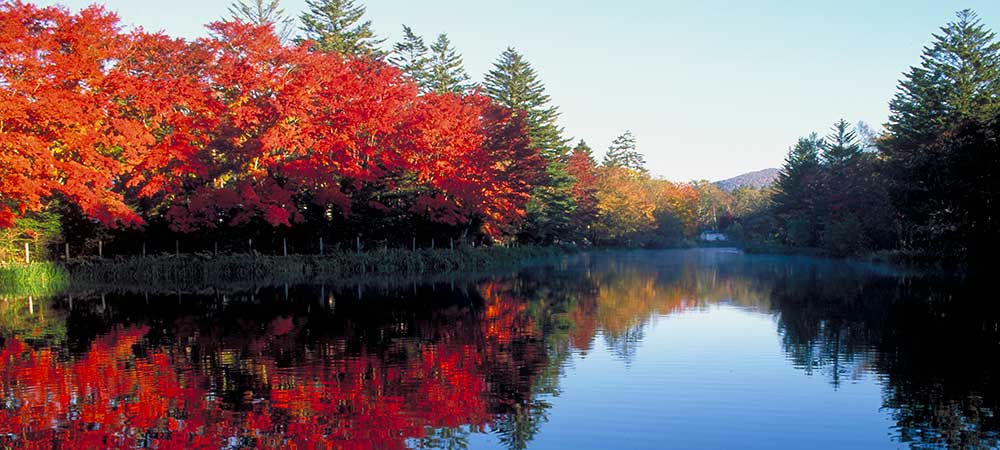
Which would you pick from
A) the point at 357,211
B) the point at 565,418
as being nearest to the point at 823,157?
the point at 357,211

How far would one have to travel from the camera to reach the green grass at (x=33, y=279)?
2483cm

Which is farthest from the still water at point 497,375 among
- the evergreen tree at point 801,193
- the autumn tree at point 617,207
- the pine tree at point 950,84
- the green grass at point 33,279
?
the autumn tree at point 617,207

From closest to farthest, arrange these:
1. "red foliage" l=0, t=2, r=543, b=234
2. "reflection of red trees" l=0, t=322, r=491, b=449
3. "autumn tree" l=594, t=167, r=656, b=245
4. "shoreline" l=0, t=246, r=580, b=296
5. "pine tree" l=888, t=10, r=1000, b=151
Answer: "reflection of red trees" l=0, t=322, r=491, b=449, "red foliage" l=0, t=2, r=543, b=234, "shoreline" l=0, t=246, r=580, b=296, "pine tree" l=888, t=10, r=1000, b=151, "autumn tree" l=594, t=167, r=656, b=245

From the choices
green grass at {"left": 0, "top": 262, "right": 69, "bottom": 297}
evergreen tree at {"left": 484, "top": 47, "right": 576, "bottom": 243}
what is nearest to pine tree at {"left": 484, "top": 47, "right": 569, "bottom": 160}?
evergreen tree at {"left": 484, "top": 47, "right": 576, "bottom": 243}

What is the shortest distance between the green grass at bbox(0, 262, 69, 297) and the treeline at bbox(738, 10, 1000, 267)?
29754mm

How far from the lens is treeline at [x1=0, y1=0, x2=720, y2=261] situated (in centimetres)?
2506

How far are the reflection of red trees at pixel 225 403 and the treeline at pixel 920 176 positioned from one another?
71.9ft

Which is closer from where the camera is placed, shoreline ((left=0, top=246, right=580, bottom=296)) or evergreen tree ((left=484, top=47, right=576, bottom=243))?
shoreline ((left=0, top=246, right=580, bottom=296))

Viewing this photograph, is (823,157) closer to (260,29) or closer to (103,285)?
(260,29)

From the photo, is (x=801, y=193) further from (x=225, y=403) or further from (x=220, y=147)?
(x=225, y=403)

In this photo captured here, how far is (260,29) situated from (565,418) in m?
27.0

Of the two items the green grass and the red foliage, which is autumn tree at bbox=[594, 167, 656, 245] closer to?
the red foliage

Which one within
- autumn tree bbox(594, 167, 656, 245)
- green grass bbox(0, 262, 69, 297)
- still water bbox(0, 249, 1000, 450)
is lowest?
still water bbox(0, 249, 1000, 450)

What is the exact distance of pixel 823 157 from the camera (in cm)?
6575
